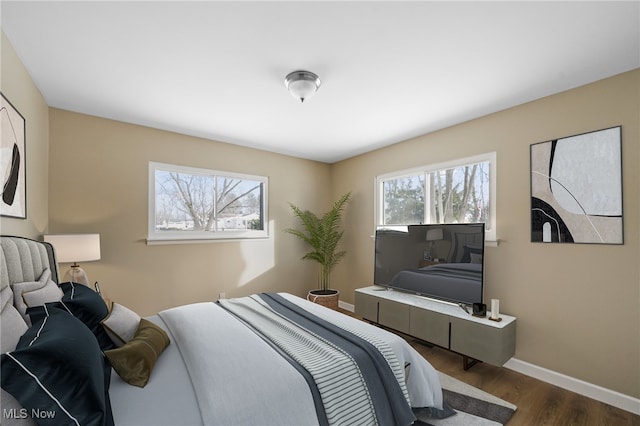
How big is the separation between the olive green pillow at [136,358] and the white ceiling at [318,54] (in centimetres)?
182

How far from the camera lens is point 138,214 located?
134 inches

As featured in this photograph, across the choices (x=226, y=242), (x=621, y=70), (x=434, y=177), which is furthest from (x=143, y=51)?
(x=621, y=70)

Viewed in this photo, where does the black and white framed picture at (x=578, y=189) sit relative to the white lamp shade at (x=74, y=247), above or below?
above

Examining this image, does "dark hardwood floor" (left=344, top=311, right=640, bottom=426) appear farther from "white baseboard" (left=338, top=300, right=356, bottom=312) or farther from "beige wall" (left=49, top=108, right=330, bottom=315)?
"beige wall" (left=49, top=108, right=330, bottom=315)

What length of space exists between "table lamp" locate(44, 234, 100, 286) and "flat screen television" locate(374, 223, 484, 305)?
3.18 m

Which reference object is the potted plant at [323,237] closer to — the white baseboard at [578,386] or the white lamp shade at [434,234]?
the white lamp shade at [434,234]

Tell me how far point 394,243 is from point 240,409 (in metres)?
2.90

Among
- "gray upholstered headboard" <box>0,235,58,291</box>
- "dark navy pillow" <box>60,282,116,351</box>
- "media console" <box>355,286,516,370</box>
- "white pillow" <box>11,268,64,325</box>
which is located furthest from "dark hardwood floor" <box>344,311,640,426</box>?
"gray upholstered headboard" <box>0,235,58,291</box>

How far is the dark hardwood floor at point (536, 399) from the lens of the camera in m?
2.06

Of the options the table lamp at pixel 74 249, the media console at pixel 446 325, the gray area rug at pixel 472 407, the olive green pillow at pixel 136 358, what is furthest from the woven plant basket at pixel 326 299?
the olive green pillow at pixel 136 358

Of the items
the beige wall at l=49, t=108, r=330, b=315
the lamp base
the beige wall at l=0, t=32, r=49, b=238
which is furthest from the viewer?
the beige wall at l=49, t=108, r=330, b=315

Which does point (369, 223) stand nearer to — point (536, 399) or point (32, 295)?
point (536, 399)

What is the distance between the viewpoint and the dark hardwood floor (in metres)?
2.06

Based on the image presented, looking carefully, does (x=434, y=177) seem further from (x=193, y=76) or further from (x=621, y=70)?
(x=193, y=76)
